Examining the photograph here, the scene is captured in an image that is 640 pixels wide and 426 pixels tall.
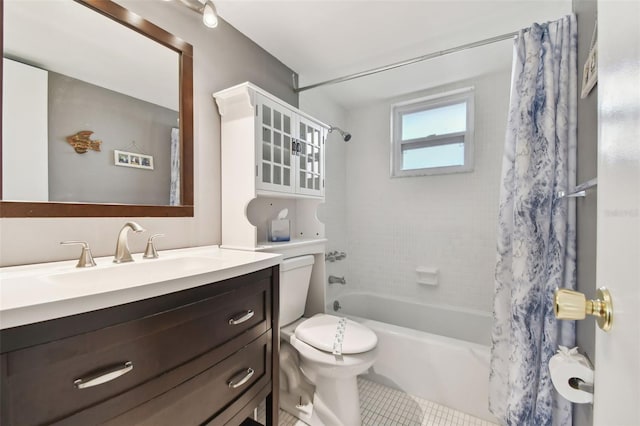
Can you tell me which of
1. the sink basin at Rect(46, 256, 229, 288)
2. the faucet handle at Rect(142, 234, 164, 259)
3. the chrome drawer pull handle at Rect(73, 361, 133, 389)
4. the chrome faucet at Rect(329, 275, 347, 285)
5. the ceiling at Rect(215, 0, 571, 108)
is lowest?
the chrome faucet at Rect(329, 275, 347, 285)

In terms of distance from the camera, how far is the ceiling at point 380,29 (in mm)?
1477

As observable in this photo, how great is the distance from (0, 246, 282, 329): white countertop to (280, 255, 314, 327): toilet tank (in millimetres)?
355

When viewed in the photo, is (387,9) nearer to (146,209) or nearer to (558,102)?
(558,102)

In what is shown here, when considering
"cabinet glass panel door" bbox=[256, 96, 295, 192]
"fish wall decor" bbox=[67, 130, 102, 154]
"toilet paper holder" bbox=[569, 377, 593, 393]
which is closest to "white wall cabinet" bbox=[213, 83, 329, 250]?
"cabinet glass panel door" bbox=[256, 96, 295, 192]

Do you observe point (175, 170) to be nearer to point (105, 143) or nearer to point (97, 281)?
point (105, 143)

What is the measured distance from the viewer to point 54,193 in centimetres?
100

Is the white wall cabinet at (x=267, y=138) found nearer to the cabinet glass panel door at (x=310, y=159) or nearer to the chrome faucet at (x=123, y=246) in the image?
the cabinet glass panel door at (x=310, y=159)

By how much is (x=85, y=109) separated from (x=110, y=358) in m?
0.97

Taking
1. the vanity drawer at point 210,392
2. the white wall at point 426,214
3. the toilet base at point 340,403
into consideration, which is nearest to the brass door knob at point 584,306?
the vanity drawer at point 210,392

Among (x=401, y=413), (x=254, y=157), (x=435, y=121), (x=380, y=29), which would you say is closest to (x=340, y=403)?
(x=401, y=413)

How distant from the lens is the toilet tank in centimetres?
158

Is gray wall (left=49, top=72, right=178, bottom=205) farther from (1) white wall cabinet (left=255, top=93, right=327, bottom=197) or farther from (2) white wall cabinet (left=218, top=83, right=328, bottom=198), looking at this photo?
(1) white wall cabinet (left=255, top=93, right=327, bottom=197)

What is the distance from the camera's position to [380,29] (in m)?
1.67

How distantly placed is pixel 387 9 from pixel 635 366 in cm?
177
